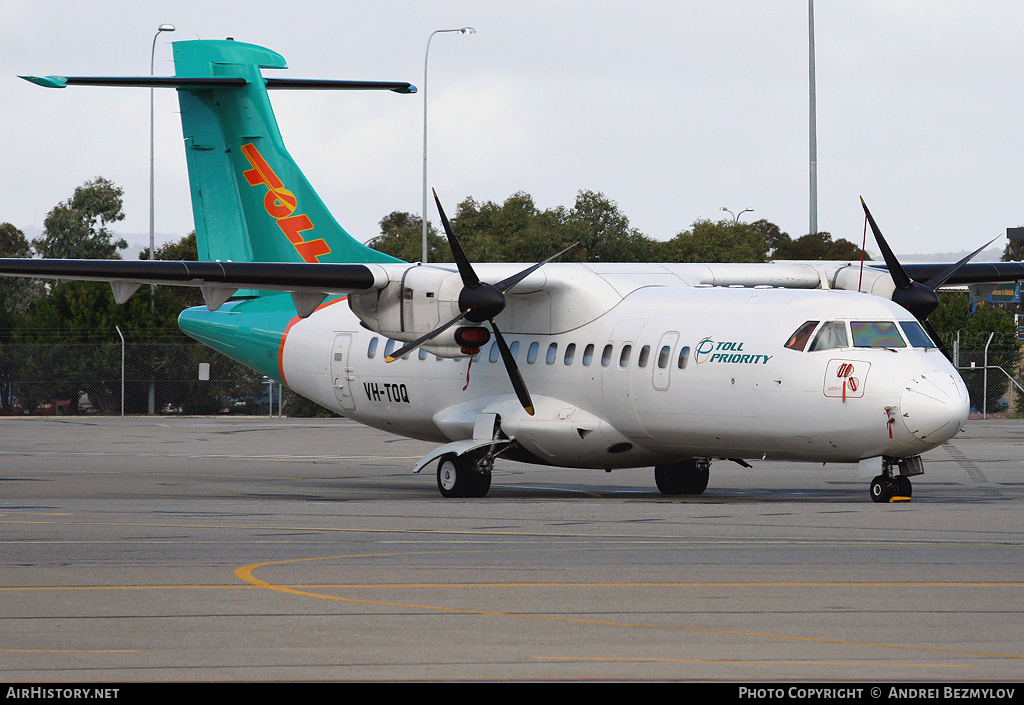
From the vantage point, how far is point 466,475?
19.2 meters

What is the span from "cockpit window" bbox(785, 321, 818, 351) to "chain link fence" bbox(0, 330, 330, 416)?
29.1 m

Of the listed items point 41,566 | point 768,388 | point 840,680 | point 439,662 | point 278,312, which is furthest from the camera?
point 278,312

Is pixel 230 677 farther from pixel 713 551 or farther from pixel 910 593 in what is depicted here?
pixel 713 551

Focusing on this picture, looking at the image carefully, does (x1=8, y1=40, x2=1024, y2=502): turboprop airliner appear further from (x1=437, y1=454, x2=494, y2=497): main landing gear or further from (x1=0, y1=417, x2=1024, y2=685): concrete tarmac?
(x1=0, y1=417, x2=1024, y2=685): concrete tarmac

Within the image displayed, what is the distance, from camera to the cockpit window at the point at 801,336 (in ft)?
54.7

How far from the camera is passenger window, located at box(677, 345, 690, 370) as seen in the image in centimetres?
1764

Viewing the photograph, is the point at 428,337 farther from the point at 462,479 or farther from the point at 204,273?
the point at 204,273

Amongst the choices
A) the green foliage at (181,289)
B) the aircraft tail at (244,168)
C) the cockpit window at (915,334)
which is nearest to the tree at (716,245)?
the green foliage at (181,289)

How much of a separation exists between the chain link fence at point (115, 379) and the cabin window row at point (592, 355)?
24.7 metres

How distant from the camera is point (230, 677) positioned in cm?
698

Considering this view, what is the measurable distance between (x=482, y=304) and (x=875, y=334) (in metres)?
5.27

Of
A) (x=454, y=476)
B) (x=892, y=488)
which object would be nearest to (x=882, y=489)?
(x=892, y=488)

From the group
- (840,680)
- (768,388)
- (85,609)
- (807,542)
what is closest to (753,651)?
(840,680)

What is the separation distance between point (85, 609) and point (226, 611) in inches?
36.7
